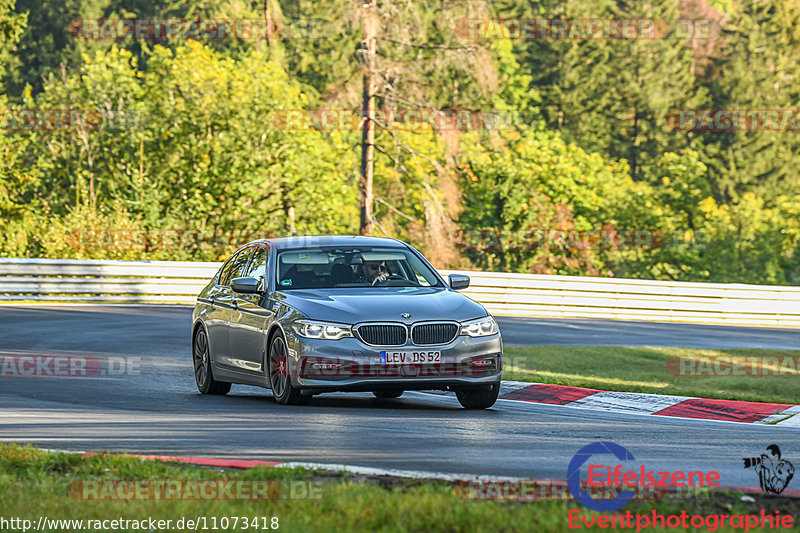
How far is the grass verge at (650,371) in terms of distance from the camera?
15.5 meters

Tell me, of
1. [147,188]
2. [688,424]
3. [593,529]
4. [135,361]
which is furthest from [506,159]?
[593,529]

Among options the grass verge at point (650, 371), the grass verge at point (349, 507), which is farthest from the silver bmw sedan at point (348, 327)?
the grass verge at point (349, 507)

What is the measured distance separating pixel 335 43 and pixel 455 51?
107 feet

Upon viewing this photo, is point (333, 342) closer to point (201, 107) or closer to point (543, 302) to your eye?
point (543, 302)

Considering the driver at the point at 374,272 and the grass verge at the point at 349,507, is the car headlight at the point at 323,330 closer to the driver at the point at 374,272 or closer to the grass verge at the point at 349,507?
the driver at the point at 374,272

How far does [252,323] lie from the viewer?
12.6m

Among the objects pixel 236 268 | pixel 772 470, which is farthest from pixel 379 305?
pixel 772 470

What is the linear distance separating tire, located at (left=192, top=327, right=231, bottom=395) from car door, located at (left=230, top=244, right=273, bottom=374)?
72cm

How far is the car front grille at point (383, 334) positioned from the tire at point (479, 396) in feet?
3.29

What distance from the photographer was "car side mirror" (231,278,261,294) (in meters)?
12.4

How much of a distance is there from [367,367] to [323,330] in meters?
0.51

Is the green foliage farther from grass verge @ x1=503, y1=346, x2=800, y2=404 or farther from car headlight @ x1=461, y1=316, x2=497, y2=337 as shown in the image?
car headlight @ x1=461, y1=316, x2=497, y2=337

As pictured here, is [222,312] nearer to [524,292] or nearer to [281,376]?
[281,376]

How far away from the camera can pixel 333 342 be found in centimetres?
1127
